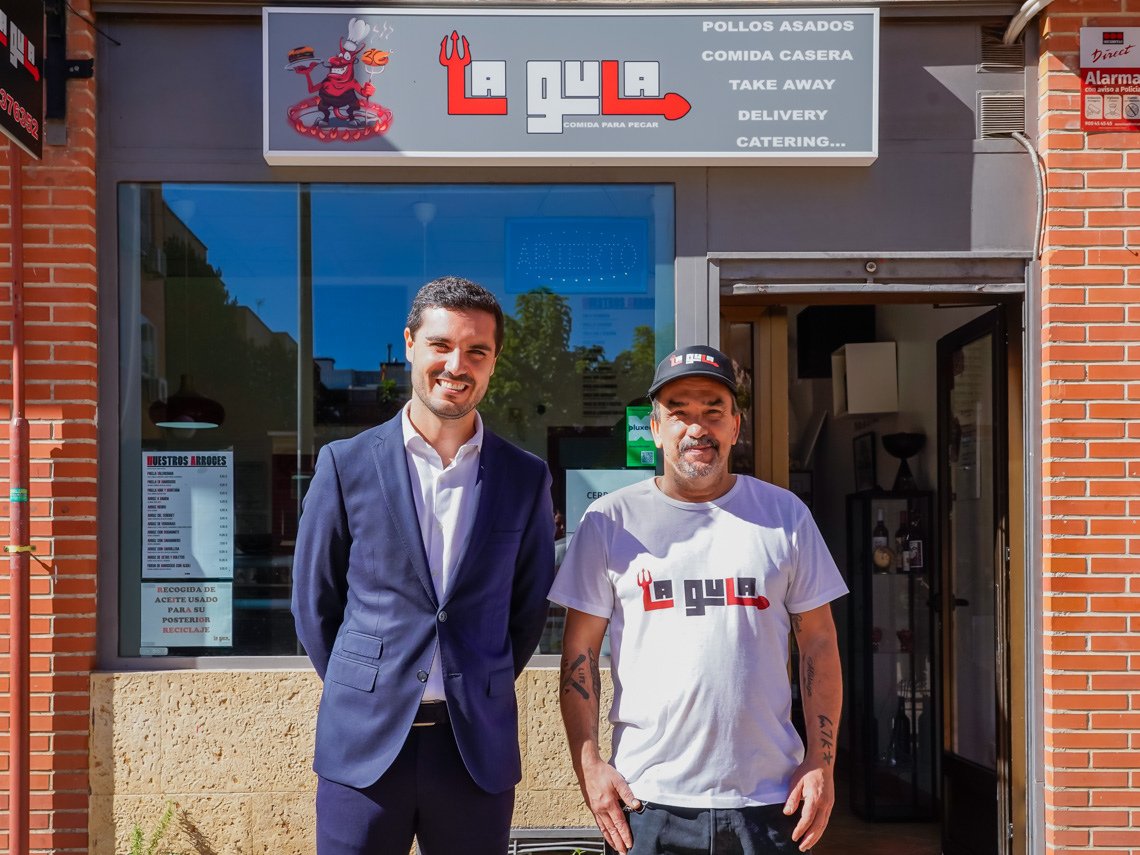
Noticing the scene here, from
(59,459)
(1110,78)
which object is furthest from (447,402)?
(1110,78)

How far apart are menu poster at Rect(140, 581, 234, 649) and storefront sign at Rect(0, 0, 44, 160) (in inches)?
73.8

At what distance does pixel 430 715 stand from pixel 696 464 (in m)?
0.96

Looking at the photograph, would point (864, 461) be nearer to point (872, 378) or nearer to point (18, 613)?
point (872, 378)

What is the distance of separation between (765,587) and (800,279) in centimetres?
220

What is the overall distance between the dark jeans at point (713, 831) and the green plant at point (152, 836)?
8.26 feet

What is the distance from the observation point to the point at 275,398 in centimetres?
443

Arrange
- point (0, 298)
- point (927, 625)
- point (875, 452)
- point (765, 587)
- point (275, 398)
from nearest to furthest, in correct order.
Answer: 1. point (765, 587)
2. point (0, 298)
3. point (275, 398)
4. point (927, 625)
5. point (875, 452)

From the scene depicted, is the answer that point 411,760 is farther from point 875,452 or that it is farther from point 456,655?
point 875,452

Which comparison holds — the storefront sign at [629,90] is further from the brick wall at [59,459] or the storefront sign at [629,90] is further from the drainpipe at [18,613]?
the drainpipe at [18,613]

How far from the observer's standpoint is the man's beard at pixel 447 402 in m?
2.71

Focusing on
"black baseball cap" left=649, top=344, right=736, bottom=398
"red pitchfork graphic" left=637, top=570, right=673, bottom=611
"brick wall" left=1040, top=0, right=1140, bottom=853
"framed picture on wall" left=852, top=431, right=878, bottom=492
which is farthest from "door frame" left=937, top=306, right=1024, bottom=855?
"red pitchfork graphic" left=637, top=570, right=673, bottom=611

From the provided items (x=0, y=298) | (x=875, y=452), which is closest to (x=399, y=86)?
(x=0, y=298)

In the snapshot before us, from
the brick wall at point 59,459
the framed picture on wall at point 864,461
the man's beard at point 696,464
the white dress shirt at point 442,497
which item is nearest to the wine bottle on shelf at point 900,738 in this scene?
the framed picture on wall at point 864,461

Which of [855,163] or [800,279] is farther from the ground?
[855,163]
